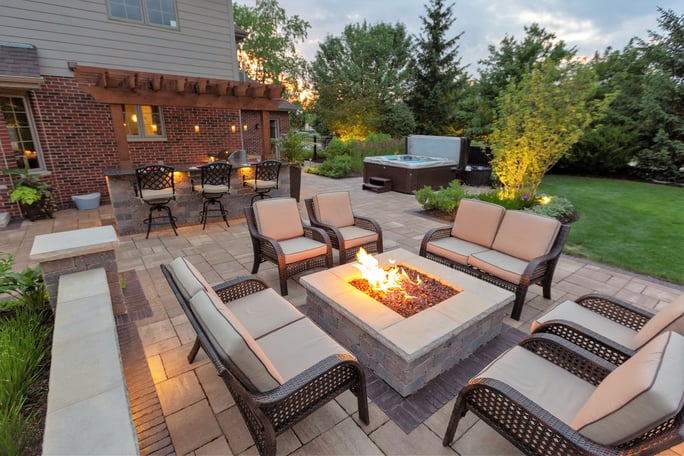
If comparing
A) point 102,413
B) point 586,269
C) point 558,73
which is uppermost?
point 558,73

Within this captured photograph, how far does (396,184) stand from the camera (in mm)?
10031

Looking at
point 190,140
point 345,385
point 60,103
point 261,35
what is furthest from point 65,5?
point 261,35

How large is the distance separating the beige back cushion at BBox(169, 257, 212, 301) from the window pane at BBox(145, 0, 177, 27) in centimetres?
834

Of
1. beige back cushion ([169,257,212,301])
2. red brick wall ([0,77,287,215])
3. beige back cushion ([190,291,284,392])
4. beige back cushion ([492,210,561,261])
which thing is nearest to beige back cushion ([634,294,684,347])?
beige back cushion ([492,210,561,261])

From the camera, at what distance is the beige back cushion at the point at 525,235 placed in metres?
3.62

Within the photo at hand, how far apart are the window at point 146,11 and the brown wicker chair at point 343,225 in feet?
22.4

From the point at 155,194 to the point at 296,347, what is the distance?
4.81m

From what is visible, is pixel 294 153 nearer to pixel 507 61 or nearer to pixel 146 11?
pixel 146 11

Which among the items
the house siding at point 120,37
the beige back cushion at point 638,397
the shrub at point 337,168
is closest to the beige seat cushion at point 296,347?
the beige back cushion at point 638,397

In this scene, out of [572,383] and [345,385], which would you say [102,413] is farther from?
[572,383]

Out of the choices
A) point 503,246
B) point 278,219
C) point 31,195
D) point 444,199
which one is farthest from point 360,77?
point 503,246

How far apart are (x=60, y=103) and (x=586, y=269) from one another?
10.7 metres

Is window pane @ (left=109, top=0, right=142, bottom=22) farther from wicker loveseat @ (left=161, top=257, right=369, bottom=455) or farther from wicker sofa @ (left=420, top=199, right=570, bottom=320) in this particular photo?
wicker sofa @ (left=420, top=199, right=570, bottom=320)

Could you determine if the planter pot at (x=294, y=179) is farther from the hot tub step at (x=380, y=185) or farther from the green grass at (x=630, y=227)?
the green grass at (x=630, y=227)
